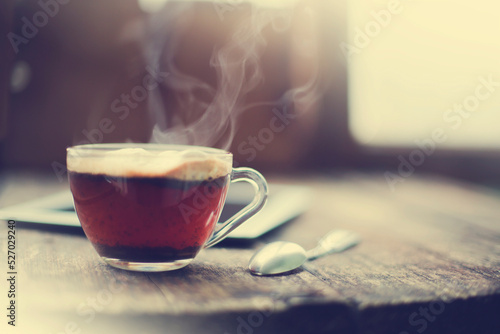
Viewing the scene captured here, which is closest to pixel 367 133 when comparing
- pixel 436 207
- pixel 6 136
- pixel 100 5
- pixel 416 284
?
pixel 436 207

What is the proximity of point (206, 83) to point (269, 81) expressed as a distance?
1.02 ft

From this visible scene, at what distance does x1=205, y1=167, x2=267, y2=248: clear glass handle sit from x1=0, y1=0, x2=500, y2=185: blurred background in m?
1.55

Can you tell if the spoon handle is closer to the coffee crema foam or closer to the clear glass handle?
the clear glass handle

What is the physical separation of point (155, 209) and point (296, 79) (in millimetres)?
1908

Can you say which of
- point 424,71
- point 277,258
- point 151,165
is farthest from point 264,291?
point 424,71

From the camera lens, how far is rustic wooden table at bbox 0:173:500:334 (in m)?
0.51

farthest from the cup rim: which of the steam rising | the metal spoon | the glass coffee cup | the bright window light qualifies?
the bright window light

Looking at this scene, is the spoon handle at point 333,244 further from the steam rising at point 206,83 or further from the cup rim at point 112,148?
the steam rising at point 206,83

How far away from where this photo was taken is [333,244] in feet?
2.63

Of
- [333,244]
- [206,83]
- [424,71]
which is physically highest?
[424,71]

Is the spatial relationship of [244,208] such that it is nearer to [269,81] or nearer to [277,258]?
[277,258]

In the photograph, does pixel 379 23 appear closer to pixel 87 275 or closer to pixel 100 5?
pixel 100 5

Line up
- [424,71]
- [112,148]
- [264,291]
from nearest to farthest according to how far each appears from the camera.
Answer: [264,291]
[112,148]
[424,71]

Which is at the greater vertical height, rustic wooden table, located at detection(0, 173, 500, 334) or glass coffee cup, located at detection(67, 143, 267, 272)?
glass coffee cup, located at detection(67, 143, 267, 272)
